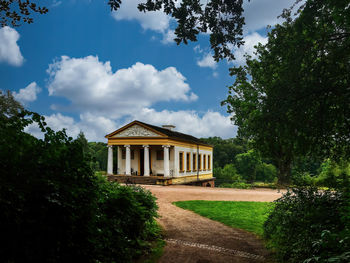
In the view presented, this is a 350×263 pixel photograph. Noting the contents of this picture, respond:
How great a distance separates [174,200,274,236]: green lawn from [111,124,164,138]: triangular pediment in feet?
54.8

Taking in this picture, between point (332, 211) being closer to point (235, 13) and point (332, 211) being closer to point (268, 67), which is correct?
point (268, 67)

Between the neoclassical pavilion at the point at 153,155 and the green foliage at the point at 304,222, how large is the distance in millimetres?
22646

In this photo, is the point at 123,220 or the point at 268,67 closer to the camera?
the point at 123,220

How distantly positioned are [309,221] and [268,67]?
4.51m

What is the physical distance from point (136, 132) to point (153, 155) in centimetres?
418

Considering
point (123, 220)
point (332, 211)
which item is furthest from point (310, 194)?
point (123, 220)

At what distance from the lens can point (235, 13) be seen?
940cm

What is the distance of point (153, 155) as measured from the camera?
34.3 metres

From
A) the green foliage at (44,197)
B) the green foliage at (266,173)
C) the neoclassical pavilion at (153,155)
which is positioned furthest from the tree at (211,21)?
the green foliage at (266,173)

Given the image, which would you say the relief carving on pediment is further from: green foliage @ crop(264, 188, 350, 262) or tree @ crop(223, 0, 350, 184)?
green foliage @ crop(264, 188, 350, 262)

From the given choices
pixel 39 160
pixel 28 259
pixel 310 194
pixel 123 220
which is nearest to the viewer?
pixel 28 259

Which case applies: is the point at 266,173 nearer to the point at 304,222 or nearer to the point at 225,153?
the point at 225,153

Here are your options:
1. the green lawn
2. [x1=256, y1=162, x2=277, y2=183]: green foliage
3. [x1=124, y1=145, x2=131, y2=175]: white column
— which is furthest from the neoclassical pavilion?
[x1=256, y1=162, x2=277, y2=183]: green foliage

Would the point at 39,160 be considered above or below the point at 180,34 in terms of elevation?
below
